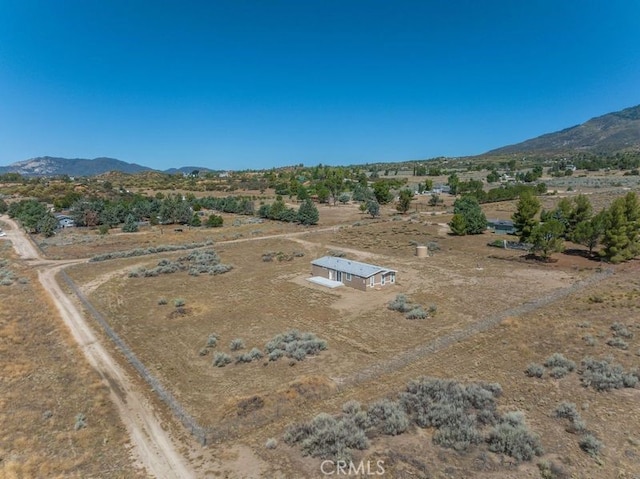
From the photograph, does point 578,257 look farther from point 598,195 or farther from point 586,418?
point 598,195

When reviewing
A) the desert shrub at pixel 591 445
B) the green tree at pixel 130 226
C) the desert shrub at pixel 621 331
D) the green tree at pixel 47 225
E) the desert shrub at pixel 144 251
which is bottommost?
the desert shrub at pixel 621 331

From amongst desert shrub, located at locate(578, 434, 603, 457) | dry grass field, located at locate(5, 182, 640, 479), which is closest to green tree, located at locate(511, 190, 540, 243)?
dry grass field, located at locate(5, 182, 640, 479)

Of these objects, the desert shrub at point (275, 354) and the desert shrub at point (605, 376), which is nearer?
the desert shrub at point (605, 376)

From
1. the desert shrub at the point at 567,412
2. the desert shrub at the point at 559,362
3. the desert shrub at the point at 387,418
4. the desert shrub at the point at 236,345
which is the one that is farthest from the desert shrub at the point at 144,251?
the desert shrub at the point at 567,412

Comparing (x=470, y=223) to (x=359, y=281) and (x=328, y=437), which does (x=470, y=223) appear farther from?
(x=328, y=437)

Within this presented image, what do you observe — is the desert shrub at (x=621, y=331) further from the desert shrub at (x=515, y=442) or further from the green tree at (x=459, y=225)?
the green tree at (x=459, y=225)

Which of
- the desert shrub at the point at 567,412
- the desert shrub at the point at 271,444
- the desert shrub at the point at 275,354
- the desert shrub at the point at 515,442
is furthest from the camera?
the desert shrub at the point at 275,354

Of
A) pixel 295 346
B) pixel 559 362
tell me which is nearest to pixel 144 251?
pixel 295 346
